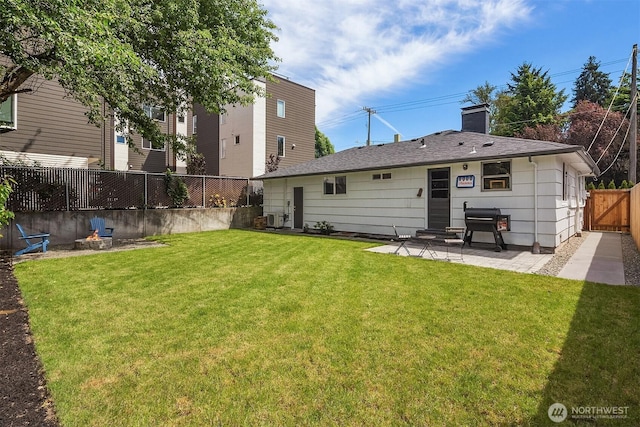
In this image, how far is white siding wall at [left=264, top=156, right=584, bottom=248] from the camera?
816 cm

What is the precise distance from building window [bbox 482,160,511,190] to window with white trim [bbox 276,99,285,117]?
14535 mm

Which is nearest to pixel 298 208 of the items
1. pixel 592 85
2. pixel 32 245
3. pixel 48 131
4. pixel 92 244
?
pixel 92 244

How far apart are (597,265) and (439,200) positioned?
4.24 meters

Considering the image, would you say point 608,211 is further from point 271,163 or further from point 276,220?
point 271,163

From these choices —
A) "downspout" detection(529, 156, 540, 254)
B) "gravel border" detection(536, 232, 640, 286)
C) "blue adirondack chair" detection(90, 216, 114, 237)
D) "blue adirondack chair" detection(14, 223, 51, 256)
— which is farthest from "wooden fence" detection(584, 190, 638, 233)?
"blue adirondack chair" detection(14, 223, 51, 256)

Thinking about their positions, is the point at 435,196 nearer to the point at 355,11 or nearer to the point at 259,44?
the point at 355,11

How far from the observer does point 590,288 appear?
16.2ft

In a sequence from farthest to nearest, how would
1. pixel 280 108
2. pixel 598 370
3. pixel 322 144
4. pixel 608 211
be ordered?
pixel 322 144
pixel 280 108
pixel 608 211
pixel 598 370

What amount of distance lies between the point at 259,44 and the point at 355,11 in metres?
3.56

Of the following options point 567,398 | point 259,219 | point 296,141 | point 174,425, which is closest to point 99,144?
point 259,219

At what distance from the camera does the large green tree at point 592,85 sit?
32469 mm

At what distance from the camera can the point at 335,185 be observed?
13.1 metres

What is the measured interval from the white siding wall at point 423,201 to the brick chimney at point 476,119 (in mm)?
3294

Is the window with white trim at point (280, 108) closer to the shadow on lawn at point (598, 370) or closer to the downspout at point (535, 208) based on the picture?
the downspout at point (535, 208)
